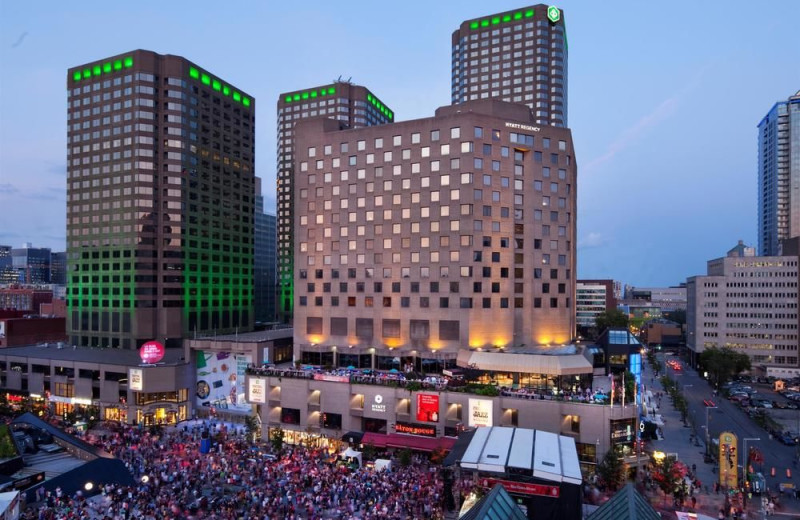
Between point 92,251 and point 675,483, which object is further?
point 92,251

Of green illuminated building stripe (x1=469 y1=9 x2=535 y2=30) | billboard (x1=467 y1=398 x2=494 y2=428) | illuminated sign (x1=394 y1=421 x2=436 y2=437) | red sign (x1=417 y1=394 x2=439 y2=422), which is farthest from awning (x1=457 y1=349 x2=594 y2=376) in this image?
green illuminated building stripe (x1=469 y1=9 x2=535 y2=30)

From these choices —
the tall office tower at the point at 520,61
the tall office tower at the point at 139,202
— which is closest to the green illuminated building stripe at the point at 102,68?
the tall office tower at the point at 139,202

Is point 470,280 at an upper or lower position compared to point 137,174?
lower

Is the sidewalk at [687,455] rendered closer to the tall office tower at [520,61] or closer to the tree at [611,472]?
the tree at [611,472]

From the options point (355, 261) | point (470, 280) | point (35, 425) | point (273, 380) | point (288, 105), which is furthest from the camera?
point (288, 105)

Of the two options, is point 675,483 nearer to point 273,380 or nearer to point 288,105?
point 273,380

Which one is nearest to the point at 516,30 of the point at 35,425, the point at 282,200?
the point at 282,200

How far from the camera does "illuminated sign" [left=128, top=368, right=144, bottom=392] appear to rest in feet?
247

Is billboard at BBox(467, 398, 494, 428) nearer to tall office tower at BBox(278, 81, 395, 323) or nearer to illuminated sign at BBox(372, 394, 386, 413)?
illuminated sign at BBox(372, 394, 386, 413)

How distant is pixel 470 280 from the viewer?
7181cm

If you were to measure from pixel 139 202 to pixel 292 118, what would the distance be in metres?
78.2

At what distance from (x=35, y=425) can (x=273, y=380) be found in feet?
82.2

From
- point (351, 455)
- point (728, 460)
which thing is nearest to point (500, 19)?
point (728, 460)

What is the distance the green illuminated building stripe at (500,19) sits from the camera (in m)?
155
